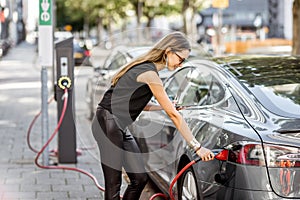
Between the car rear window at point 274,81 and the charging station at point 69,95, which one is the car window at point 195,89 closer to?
the car rear window at point 274,81

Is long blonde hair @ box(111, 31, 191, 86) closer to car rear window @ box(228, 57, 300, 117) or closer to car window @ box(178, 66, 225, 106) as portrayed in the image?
car rear window @ box(228, 57, 300, 117)

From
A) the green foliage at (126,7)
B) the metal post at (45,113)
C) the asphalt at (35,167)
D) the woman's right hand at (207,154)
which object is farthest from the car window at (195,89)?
the green foliage at (126,7)

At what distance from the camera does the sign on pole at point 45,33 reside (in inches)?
311

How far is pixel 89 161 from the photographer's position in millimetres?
8484

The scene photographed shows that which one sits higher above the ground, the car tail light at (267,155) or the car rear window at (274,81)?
the car rear window at (274,81)

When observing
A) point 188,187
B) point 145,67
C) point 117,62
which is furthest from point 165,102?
point 117,62

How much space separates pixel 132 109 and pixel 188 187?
962 mm

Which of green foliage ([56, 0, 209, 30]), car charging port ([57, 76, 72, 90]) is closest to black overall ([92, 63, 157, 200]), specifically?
car charging port ([57, 76, 72, 90])

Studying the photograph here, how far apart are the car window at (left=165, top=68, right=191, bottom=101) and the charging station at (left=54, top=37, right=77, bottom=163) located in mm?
1544

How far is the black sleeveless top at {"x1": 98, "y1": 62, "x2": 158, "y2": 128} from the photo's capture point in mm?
4543

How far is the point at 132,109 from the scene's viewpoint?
185 inches

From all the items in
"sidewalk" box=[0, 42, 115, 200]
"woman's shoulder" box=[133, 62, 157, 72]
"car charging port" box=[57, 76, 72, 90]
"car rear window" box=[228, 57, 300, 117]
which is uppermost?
"woman's shoulder" box=[133, 62, 157, 72]

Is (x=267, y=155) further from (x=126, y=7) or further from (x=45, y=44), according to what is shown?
(x=126, y=7)

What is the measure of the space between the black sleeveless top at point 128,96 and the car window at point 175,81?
1.92 m
